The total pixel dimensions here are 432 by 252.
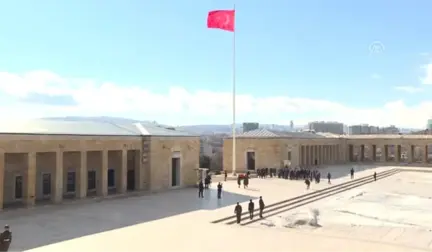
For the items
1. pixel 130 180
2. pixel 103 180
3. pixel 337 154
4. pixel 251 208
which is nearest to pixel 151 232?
pixel 251 208

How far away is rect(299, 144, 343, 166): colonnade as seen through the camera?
58.3 m

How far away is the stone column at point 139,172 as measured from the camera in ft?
106

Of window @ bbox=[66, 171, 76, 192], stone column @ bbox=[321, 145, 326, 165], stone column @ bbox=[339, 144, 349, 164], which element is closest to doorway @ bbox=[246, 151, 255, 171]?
stone column @ bbox=[321, 145, 326, 165]

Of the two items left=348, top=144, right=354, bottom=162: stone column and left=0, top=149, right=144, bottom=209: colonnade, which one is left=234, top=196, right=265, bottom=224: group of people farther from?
left=348, top=144, right=354, bottom=162: stone column

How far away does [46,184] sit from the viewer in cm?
2825

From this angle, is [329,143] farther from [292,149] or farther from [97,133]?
[97,133]

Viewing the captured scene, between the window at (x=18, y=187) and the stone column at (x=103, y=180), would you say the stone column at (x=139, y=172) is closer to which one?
the stone column at (x=103, y=180)

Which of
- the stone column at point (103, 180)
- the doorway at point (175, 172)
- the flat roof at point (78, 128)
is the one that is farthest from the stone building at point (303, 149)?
the stone column at point (103, 180)

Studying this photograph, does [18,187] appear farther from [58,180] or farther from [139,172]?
[139,172]

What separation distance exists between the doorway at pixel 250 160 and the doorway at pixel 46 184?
28488mm

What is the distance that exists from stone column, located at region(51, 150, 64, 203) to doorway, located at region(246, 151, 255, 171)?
29.4 meters

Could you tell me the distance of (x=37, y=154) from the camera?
2720cm

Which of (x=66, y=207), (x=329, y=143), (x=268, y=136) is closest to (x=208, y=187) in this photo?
(x=66, y=207)

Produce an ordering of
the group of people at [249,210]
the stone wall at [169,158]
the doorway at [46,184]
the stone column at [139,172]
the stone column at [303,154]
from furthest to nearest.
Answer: the stone column at [303,154] → the stone wall at [169,158] → the stone column at [139,172] → the doorway at [46,184] → the group of people at [249,210]
